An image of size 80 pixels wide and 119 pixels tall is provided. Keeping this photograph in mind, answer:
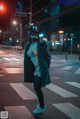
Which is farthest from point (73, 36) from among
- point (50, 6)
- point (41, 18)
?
point (41, 18)

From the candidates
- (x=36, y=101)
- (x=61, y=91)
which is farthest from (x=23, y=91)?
(x=36, y=101)

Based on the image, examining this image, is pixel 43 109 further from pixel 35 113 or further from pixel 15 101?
pixel 15 101

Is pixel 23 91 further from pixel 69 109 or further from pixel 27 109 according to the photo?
pixel 69 109

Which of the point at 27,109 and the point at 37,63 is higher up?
the point at 37,63

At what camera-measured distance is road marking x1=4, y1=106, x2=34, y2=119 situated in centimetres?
695

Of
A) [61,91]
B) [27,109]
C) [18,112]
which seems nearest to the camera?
[18,112]

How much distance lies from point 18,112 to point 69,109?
4.35ft

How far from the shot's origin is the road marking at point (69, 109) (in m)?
7.18

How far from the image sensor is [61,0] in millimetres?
55031

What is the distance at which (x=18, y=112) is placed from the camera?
24.1 feet

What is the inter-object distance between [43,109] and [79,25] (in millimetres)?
40476

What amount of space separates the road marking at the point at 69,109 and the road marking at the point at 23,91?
50.2 inches

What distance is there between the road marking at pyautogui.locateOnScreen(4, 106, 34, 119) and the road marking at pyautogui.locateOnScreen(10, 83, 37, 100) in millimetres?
1362

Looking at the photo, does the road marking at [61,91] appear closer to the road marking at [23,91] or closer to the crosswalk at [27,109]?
the crosswalk at [27,109]
